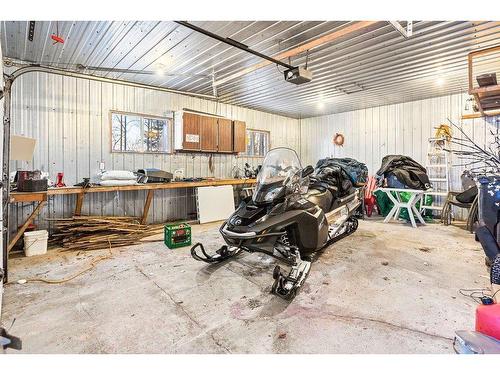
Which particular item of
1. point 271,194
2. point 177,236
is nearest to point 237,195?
point 177,236

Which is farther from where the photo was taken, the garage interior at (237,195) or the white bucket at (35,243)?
the white bucket at (35,243)

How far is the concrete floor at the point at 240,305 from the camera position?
71.1 inches

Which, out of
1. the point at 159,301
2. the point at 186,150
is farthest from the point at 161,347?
the point at 186,150

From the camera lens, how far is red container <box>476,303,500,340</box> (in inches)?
62.5

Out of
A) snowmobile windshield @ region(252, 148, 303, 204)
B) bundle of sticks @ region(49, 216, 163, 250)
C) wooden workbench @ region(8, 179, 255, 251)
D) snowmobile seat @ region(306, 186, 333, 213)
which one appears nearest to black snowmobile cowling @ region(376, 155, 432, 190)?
snowmobile seat @ region(306, 186, 333, 213)

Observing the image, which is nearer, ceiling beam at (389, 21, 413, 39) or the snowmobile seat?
ceiling beam at (389, 21, 413, 39)

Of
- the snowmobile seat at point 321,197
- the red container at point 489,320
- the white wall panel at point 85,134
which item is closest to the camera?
the red container at point 489,320

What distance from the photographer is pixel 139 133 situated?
5.42 m

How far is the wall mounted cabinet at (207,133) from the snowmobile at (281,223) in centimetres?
309

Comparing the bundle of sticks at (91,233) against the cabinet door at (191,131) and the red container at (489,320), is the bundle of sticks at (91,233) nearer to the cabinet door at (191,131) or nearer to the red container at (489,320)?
the cabinet door at (191,131)

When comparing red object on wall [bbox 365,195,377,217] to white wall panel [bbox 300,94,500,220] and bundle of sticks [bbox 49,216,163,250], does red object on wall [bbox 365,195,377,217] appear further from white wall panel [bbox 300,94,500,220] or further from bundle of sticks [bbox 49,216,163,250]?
bundle of sticks [bbox 49,216,163,250]

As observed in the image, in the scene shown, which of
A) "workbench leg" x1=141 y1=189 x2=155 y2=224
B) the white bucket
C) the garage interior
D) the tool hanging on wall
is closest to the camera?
the garage interior

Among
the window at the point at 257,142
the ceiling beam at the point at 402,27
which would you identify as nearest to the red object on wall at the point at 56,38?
the ceiling beam at the point at 402,27

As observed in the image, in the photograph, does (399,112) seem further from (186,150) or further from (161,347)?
(161,347)
